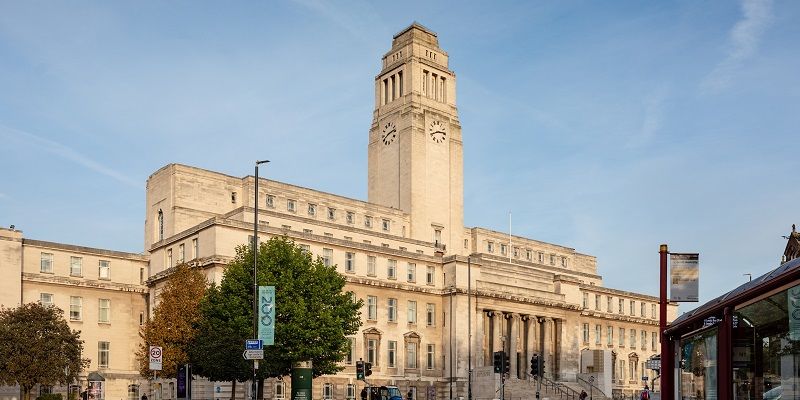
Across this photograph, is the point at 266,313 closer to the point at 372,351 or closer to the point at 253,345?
the point at 253,345

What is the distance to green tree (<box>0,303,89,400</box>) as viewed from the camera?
5897cm

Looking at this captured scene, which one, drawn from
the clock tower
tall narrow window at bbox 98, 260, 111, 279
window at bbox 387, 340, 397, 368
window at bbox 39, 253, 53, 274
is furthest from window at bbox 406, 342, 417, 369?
window at bbox 39, 253, 53, 274

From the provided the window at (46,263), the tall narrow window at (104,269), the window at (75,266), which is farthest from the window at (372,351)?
the window at (46,263)

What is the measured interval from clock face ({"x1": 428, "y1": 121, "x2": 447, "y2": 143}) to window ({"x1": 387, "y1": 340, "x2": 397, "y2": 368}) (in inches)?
1040

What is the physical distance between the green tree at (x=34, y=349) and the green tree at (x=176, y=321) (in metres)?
5.89

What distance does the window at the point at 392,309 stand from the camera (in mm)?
82062

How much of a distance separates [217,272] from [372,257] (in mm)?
16890

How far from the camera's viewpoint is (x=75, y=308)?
7594 cm

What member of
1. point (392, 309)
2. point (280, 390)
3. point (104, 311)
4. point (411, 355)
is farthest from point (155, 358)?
point (411, 355)

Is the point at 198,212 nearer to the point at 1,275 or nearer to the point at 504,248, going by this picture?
the point at 1,275

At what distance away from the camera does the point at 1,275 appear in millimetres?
71562

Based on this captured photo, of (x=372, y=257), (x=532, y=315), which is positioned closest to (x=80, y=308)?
(x=372, y=257)

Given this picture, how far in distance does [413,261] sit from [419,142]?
1626 cm

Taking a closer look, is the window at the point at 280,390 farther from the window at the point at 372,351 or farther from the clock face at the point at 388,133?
the clock face at the point at 388,133
